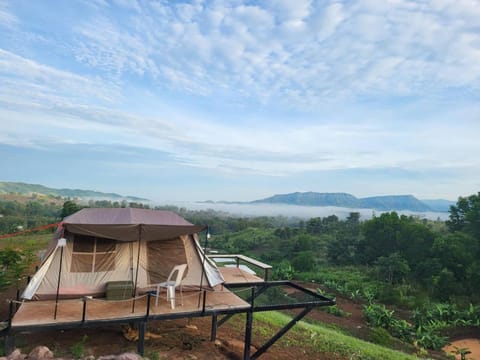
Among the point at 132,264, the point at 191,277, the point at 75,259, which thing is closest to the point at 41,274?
the point at 75,259

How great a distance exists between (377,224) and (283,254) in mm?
7975

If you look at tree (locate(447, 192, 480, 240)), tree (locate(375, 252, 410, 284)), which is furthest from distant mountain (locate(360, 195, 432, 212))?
tree (locate(375, 252, 410, 284))

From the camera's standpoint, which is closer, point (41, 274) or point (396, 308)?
point (41, 274)

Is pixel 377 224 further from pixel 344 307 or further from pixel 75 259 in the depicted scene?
pixel 75 259

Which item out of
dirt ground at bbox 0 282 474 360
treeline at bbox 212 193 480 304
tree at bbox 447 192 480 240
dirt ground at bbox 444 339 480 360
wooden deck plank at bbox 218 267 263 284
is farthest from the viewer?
tree at bbox 447 192 480 240

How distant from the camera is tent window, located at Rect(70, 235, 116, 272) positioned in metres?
6.40

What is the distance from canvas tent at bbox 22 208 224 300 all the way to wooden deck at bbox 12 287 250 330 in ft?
1.23

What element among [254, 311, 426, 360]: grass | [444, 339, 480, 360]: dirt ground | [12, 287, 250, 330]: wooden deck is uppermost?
[12, 287, 250, 330]: wooden deck

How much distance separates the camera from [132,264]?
674 cm

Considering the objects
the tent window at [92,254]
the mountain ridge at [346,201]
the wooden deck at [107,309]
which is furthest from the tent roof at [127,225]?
Answer: the mountain ridge at [346,201]

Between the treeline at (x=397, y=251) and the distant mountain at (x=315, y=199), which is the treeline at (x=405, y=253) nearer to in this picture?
the treeline at (x=397, y=251)

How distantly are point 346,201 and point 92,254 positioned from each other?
185m

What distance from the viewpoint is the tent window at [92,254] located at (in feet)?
21.0

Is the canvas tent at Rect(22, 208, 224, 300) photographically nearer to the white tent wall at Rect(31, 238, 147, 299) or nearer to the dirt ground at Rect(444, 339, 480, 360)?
the white tent wall at Rect(31, 238, 147, 299)
